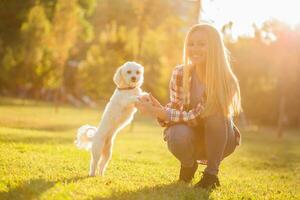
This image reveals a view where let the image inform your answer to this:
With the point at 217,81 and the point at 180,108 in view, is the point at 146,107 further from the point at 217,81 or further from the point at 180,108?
the point at 217,81

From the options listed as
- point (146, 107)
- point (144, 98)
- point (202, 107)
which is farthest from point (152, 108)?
point (202, 107)

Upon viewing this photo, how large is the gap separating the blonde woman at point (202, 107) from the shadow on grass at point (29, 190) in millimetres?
1364

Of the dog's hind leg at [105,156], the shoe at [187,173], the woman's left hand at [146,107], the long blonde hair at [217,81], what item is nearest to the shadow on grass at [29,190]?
the dog's hind leg at [105,156]

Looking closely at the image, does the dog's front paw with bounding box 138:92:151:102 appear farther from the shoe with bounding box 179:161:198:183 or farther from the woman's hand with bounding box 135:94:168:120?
the shoe with bounding box 179:161:198:183

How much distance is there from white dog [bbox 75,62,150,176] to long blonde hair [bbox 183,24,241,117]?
80 cm

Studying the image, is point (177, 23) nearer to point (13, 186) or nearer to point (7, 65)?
point (7, 65)

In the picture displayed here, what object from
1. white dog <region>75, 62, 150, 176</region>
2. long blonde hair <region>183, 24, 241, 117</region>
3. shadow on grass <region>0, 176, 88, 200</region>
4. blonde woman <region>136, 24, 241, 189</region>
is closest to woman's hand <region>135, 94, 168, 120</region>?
blonde woman <region>136, 24, 241, 189</region>

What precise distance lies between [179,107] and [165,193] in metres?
1.16

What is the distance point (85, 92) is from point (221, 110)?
44.5m

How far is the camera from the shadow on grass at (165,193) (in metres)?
5.46

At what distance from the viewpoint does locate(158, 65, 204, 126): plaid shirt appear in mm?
6156

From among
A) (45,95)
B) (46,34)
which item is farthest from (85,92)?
(46,34)

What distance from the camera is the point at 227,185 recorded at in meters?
7.07

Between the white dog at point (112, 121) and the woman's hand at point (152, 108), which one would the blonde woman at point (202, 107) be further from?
the white dog at point (112, 121)
